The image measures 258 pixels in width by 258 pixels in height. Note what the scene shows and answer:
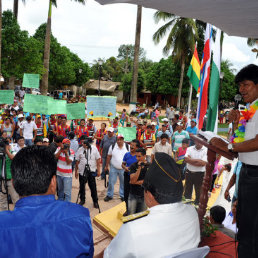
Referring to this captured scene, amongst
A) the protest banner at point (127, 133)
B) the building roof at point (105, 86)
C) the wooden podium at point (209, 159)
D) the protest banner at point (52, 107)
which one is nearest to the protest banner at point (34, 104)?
the protest banner at point (52, 107)

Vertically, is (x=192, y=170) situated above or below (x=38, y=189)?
below

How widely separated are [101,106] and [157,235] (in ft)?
26.8

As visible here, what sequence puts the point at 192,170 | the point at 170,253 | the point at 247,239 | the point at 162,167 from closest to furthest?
the point at 170,253 < the point at 162,167 < the point at 247,239 < the point at 192,170

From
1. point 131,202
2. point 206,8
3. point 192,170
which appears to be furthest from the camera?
point 192,170

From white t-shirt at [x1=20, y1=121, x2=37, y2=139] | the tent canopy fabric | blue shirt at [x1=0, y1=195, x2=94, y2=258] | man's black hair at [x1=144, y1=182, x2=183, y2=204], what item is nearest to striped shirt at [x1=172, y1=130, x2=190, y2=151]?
the tent canopy fabric

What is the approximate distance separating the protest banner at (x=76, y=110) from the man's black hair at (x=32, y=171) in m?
7.25

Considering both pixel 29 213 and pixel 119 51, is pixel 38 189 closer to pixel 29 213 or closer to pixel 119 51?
pixel 29 213

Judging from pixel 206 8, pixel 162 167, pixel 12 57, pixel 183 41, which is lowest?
pixel 162 167

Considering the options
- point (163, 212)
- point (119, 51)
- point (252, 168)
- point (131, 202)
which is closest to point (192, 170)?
point (131, 202)

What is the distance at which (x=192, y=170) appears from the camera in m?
6.12

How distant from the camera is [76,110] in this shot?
8828mm

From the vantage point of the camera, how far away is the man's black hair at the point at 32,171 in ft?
4.91

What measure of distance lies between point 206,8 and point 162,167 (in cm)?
147

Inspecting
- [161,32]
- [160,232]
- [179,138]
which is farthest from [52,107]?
[161,32]
